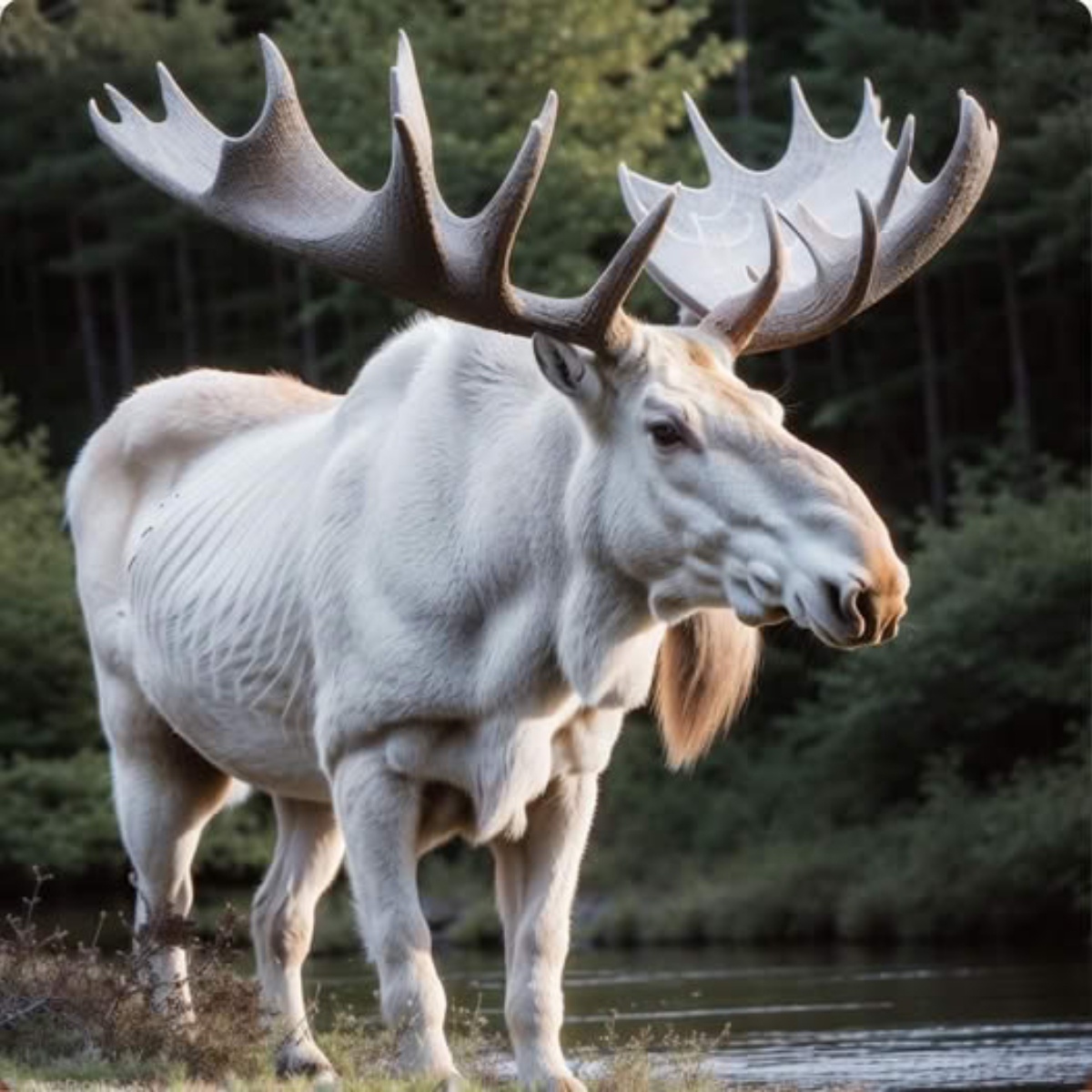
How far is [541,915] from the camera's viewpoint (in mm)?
8625

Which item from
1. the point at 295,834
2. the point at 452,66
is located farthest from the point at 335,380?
the point at 295,834

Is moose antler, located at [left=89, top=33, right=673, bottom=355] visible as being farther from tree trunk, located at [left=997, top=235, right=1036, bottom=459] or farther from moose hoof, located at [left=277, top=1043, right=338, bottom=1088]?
tree trunk, located at [left=997, top=235, right=1036, bottom=459]

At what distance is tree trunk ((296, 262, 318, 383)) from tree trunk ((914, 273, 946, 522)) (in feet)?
29.8

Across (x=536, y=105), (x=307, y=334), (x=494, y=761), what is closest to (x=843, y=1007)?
A: (x=494, y=761)

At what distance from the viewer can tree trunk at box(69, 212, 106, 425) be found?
166 feet

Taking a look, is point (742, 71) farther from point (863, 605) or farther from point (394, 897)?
point (863, 605)

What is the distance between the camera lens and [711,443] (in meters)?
7.92

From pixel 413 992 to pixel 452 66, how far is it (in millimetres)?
30727

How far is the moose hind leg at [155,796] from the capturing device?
1052 cm

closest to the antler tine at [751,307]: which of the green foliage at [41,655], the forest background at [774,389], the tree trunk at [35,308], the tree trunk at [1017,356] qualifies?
the forest background at [774,389]

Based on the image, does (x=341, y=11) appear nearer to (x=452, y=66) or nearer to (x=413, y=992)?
(x=452, y=66)

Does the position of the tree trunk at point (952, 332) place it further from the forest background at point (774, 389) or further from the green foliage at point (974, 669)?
the green foliage at point (974, 669)

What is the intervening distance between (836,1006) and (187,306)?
37315 mm

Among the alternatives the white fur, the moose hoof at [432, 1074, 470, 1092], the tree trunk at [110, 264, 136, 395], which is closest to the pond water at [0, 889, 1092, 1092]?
the white fur
